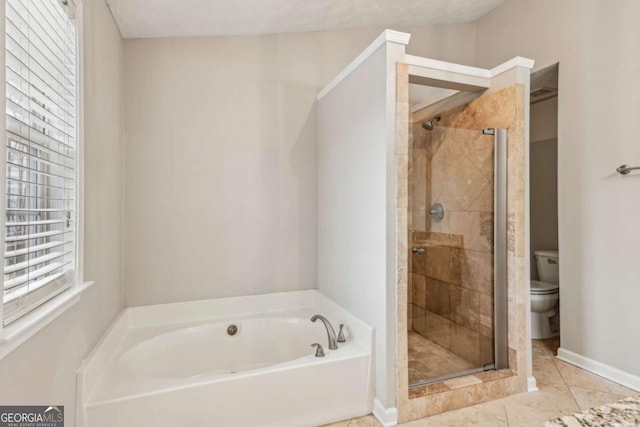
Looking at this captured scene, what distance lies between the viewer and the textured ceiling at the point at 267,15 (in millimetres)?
2213

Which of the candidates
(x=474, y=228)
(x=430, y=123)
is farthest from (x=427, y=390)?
(x=430, y=123)

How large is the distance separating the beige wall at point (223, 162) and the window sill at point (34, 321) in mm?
1143

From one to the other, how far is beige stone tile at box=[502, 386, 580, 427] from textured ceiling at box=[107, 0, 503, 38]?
2851 millimetres

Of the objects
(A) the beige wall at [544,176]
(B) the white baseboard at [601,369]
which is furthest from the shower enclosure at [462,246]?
(A) the beige wall at [544,176]

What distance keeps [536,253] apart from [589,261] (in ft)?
3.85

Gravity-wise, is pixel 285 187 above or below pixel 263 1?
below

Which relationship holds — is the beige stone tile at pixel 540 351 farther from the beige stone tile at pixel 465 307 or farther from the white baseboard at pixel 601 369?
the beige stone tile at pixel 465 307

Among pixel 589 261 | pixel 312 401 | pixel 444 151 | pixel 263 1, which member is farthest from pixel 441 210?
pixel 263 1

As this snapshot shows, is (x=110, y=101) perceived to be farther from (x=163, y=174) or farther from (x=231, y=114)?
(x=231, y=114)

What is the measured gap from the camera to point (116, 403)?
1.59m

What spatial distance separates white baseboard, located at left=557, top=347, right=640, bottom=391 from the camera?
2.22 metres

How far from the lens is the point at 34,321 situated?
1112 mm

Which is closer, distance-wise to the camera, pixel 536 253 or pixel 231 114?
pixel 231 114

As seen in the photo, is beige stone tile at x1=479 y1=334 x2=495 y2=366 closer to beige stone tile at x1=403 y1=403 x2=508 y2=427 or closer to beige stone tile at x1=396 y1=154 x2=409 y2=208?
beige stone tile at x1=403 y1=403 x2=508 y2=427
